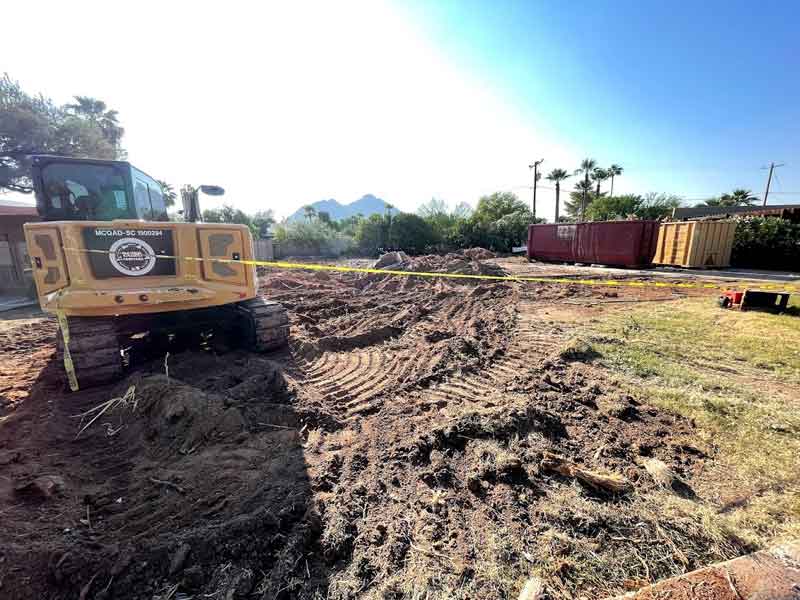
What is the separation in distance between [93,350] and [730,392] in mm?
7588

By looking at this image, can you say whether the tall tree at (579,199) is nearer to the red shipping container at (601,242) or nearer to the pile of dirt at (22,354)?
the red shipping container at (601,242)

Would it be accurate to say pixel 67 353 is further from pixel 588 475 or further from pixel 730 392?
pixel 730 392

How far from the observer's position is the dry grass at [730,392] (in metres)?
2.32

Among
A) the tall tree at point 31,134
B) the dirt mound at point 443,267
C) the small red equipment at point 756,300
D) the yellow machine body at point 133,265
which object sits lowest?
the small red equipment at point 756,300

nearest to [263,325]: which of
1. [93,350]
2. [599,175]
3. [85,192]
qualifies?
[93,350]

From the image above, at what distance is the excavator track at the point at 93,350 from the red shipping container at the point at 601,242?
19373mm

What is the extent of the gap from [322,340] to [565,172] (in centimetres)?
4918

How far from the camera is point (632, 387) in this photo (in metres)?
4.07

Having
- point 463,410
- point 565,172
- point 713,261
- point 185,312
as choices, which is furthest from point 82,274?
point 565,172

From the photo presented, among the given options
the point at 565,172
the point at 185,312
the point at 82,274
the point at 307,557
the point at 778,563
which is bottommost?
the point at 307,557

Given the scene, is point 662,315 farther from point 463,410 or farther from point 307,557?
point 307,557

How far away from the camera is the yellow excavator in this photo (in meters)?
3.83

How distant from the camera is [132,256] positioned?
409cm

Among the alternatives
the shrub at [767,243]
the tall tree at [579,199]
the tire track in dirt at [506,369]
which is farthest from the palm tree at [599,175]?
the tire track in dirt at [506,369]
